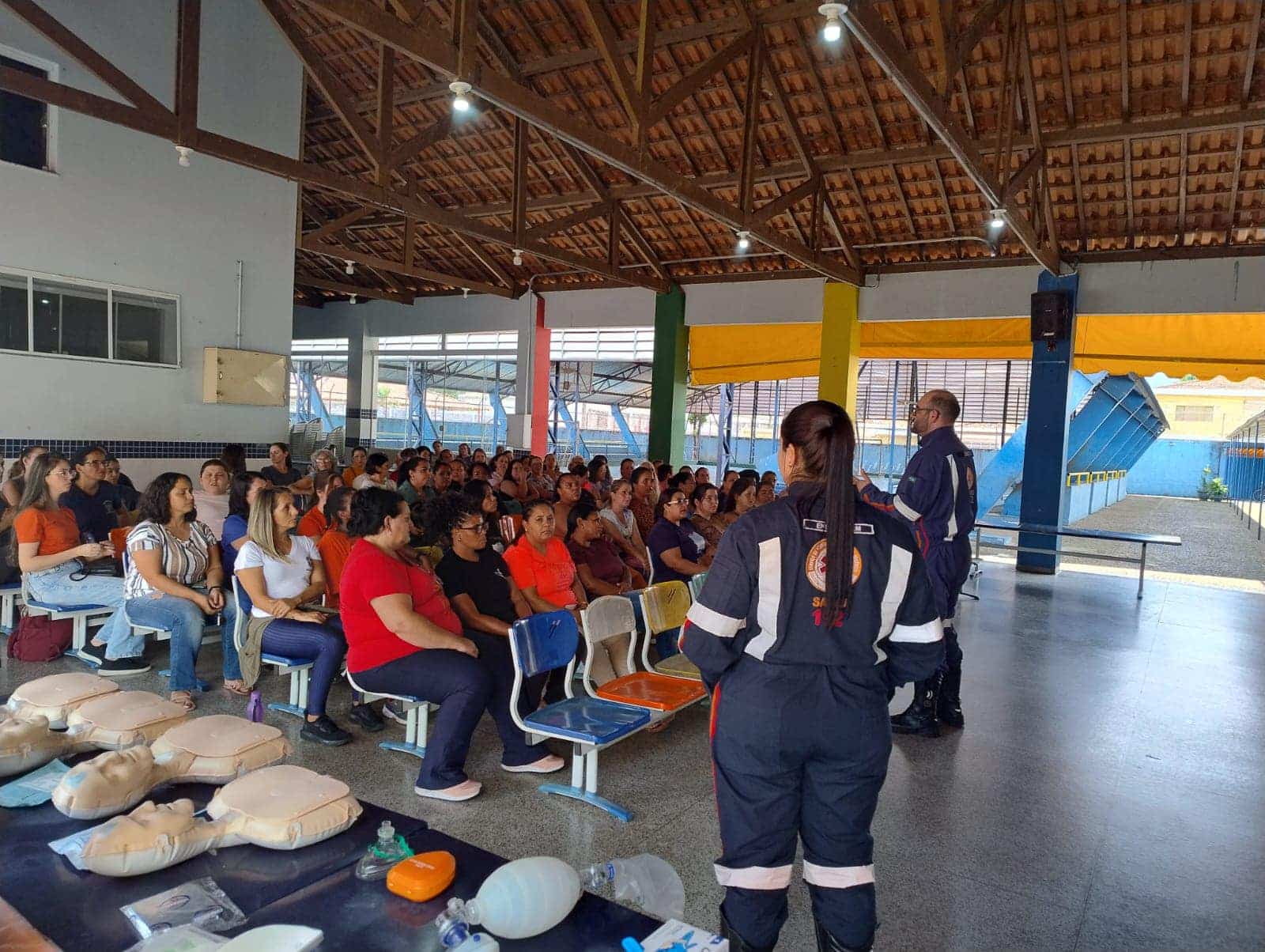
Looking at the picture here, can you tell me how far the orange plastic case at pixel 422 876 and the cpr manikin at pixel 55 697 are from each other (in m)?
0.94

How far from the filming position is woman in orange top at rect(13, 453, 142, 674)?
14.1 feet

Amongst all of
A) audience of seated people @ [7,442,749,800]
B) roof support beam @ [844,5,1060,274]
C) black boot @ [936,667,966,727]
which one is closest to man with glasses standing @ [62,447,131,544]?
audience of seated people @ [7,442,749,800]

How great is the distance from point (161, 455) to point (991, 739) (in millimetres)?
7321

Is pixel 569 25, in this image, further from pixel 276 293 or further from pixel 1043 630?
pixel 1043 630

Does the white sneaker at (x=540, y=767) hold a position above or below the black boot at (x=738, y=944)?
below

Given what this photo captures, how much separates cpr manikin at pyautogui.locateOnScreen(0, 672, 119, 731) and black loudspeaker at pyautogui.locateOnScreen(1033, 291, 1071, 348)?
30.9 feet

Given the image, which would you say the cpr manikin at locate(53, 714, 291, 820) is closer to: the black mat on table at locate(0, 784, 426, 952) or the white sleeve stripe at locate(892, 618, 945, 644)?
the black mat on table at locate(0, 784, 426, 952)

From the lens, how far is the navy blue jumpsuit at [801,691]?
178 centimetres

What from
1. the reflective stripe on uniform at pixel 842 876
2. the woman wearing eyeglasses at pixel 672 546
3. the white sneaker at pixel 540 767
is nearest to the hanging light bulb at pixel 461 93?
the woman wearing eyeglasses at pixel 672 546

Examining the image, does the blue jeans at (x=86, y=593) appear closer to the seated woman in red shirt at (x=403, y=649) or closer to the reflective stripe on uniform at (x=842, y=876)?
the seated woman in red shirt at (x=403, y=649)

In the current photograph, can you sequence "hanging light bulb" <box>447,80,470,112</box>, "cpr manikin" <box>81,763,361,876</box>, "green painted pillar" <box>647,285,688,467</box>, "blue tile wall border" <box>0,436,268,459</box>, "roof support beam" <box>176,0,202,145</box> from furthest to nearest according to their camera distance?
"green painted pillar" <box>647,285,688,467</box> < "blue tile wall border" <box>0,436,268,459</box> < "roof support beam" <box>176,0,202,145</box> < "hanging light bulb" <box>447,80,470,112</box> < "cpr manikin" <box>81,763,361,876</box>

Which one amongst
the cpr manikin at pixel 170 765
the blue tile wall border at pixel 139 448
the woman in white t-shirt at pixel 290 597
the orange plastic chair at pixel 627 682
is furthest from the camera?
the blue tile wall border at pixel 139 448

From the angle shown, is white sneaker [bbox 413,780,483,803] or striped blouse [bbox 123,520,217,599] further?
striped blouse [bbox 123,520,217,599]

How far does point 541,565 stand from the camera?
4125 mm
